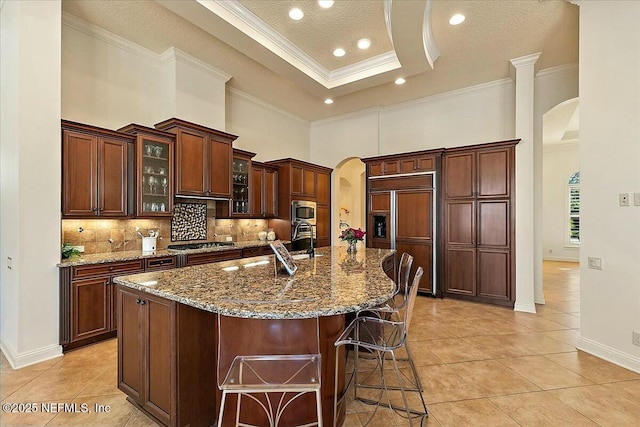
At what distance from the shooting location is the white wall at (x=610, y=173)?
8.55 feet

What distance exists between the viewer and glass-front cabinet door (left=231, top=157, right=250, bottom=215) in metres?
4.91

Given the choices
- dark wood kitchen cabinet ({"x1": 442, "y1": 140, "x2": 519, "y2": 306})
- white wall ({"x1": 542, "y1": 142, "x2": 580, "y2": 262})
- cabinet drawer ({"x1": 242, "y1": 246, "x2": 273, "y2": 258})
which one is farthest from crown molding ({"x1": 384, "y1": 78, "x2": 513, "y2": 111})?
white wall ({"x1": 542, "y1": 142, "x2": 580, "y2": 262})

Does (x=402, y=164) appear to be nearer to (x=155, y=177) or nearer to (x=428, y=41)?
(x=428, y=41)

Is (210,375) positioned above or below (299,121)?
below

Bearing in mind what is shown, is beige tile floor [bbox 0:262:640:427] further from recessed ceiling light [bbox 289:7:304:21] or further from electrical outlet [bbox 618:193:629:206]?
recessed ceiling light [bbox 289:7:304:21]

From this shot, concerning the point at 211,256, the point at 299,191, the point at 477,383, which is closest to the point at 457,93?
the point at 299,191

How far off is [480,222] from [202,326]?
168 inches

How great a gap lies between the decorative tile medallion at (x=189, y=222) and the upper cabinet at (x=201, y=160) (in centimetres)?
47

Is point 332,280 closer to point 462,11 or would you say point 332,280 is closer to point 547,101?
point 462,11

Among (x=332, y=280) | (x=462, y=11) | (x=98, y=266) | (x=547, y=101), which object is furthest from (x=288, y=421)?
(x=547, y=101)

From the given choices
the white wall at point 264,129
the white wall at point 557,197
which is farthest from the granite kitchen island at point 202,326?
the white wall at point 557,197

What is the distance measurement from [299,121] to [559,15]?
4.78 m

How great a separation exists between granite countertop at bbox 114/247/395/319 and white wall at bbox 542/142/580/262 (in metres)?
9.51

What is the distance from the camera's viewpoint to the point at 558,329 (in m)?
3.55
